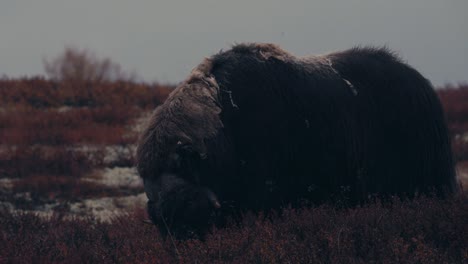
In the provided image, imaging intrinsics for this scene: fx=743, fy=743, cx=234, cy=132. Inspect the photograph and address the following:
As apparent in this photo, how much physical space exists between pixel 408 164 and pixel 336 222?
6.47ft

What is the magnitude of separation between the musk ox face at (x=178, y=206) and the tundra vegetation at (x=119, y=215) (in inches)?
5.7

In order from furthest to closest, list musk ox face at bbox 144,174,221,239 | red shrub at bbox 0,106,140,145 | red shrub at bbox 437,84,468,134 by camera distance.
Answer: red shrub at bbox 437,84,468,134, red shrub at bbox 0,106,140,145, musk ox face at bbox 144,174,221,239

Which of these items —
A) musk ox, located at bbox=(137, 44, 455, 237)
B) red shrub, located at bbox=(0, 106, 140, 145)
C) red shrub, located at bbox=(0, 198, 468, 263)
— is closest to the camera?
A: red shrub, located at bbox=(0, 198, 468, 263)

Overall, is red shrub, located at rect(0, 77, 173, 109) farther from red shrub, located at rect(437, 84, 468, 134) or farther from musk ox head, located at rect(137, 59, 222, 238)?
musk ox head, located at rect(137, 59, 222, 238)

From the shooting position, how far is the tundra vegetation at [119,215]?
4.96m

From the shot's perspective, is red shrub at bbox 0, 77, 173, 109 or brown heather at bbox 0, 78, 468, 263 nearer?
brown heather at bbox 0, 78, 468, 263

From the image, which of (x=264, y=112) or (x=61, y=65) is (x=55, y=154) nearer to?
(x=264, y=112)

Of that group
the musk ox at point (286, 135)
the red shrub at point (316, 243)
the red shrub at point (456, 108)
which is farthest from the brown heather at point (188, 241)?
the red shrub at point (456, 108)

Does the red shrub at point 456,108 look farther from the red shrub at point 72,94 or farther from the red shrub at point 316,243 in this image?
the red shrub at point 316,243

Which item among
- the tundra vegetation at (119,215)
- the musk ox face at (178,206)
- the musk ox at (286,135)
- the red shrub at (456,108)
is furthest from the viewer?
the red shrub at (456,108)

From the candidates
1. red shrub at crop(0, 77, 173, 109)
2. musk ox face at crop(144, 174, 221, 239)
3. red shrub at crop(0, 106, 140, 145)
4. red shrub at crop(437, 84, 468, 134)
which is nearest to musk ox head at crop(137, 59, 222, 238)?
musk ox face at crop(144, 174, 221, 239)

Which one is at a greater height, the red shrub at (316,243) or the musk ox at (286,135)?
the musk ox at (286,135)

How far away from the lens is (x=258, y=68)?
642 cm

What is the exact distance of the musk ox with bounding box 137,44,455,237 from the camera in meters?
5.65
